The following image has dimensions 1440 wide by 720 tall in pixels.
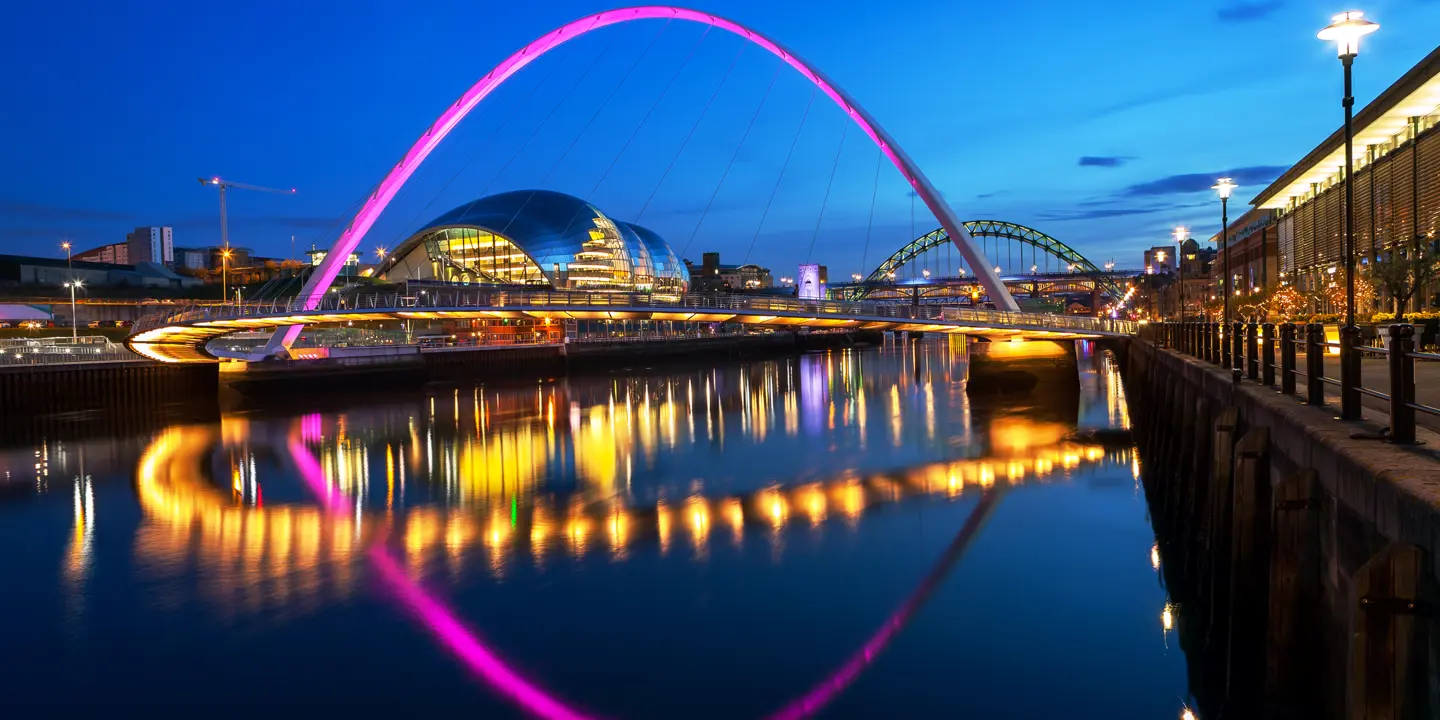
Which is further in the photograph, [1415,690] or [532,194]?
[532,194]

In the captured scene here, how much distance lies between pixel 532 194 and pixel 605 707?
92568 mm

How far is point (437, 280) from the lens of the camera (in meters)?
90.1

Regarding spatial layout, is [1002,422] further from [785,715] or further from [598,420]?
[785,715]

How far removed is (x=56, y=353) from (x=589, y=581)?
128ft

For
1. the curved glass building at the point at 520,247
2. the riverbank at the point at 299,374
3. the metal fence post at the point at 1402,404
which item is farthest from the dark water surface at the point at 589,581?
the curved glass building at the point at 520,247

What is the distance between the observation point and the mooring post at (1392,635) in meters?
4.95

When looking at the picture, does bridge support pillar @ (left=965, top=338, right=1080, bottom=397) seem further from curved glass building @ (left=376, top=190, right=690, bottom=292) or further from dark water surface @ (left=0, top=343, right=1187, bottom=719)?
curved glass building @ (left=376, top=190, right=690, bottom=292)

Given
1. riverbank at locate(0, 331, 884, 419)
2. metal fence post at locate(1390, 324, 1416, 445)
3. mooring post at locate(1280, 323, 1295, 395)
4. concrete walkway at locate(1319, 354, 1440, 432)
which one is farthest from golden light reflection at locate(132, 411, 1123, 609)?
riverbank at locate(0, 331, 884, 419)

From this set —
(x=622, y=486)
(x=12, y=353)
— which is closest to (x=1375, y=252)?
(x=622, y=486)

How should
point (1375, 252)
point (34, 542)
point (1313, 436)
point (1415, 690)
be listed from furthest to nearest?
point (1375, 252)
point (34, 542)
point (1313, 436)
point (1415, 690)

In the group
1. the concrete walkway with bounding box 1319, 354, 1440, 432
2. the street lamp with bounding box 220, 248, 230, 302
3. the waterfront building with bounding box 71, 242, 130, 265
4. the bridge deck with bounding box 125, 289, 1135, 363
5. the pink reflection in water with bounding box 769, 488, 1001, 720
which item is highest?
the waterfront building with bounding box 71, 242, 130, 265

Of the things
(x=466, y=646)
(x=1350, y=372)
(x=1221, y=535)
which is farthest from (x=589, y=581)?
(x=1350, y=372)

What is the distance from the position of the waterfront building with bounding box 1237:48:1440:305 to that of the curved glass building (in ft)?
177

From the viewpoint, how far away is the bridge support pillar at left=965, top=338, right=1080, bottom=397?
44562mm
